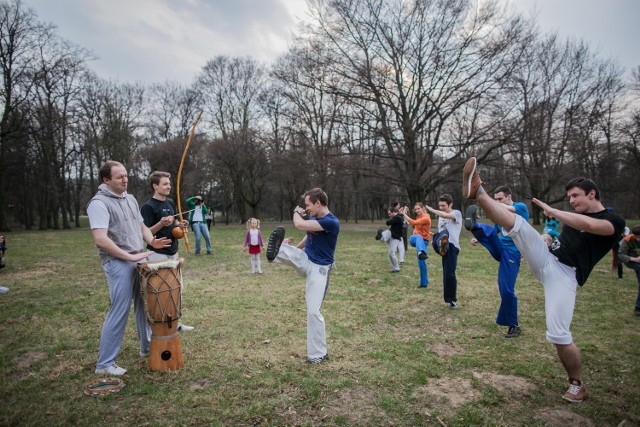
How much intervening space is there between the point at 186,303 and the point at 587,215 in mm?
6220

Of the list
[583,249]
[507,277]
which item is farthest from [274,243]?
[507,277]

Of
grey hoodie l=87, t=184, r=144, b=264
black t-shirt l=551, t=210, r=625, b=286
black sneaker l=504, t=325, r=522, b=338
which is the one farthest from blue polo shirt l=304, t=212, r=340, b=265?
black sneaker l=504, t=325, r=522, b=338

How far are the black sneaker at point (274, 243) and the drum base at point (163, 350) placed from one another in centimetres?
133

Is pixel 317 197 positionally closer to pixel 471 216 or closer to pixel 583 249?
pixel 471 216

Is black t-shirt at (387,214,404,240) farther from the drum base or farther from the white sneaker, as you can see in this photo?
the white sneaker

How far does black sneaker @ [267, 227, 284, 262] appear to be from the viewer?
13.8 feet

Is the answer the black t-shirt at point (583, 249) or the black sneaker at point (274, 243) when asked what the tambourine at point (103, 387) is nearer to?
the black sneaker at point (274, 243)

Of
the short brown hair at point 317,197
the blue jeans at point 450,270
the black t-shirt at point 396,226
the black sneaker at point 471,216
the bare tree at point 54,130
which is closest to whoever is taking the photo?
the black sneaker at point 471,216

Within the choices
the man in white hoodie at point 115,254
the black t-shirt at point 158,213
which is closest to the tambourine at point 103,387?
the man in white hoodie at point 115,254

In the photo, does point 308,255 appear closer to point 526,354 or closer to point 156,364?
point 156,364

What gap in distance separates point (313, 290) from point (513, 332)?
3.03m

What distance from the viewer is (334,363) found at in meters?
4.26

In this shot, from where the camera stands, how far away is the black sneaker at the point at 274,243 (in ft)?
13.8

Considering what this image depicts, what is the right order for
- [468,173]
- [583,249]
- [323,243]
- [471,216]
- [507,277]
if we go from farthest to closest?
[507,277]
[323,243]
[471,216]
[583,249]
[468,173]
